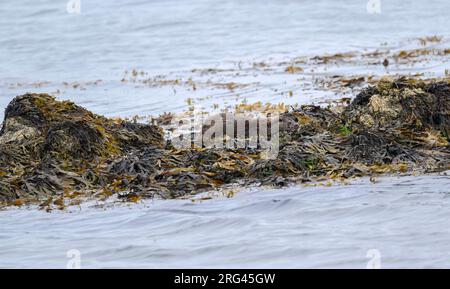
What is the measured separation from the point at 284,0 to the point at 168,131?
69.5 ft

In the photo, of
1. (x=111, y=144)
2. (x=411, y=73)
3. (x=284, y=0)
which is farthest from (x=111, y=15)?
(x=111, y=144)

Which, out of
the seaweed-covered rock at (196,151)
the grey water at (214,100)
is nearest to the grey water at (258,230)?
the grey water at (214,100)

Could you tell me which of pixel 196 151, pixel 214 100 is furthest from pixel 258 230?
pixel 214 100

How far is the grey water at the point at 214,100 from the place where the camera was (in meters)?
6.58

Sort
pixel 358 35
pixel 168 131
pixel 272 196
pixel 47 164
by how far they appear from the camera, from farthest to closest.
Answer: pixel 358 35, pixel 168 131, pixel 47 164, pixel 272 196

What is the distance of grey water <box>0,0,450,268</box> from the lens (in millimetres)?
6578

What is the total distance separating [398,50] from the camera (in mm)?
19609

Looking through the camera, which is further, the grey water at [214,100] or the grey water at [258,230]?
the grey water at [214,100]

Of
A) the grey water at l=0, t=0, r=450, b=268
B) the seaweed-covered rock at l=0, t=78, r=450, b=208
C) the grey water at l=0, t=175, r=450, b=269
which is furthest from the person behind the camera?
the seaweed-covered rock at l=0, t=78, r=450, b=208

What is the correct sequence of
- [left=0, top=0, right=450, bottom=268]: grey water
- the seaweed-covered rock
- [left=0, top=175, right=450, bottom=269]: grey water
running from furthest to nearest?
the seaweed-covered rock < [left=0, top=0, right=450, bottom=268]: grey water < [left=0, top=175, right=450, bottom=269]: grey water

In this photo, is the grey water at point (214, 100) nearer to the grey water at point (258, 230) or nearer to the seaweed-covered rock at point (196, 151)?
the grey water at point (258, 230)

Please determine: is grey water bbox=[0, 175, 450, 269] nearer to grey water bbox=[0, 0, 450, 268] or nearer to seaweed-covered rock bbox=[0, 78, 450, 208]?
grey water bbox=[0, 0, 450, 268]

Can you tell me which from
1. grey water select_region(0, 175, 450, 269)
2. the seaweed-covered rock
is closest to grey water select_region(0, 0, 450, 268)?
grey water select_region(0, 175, 450, 269)
